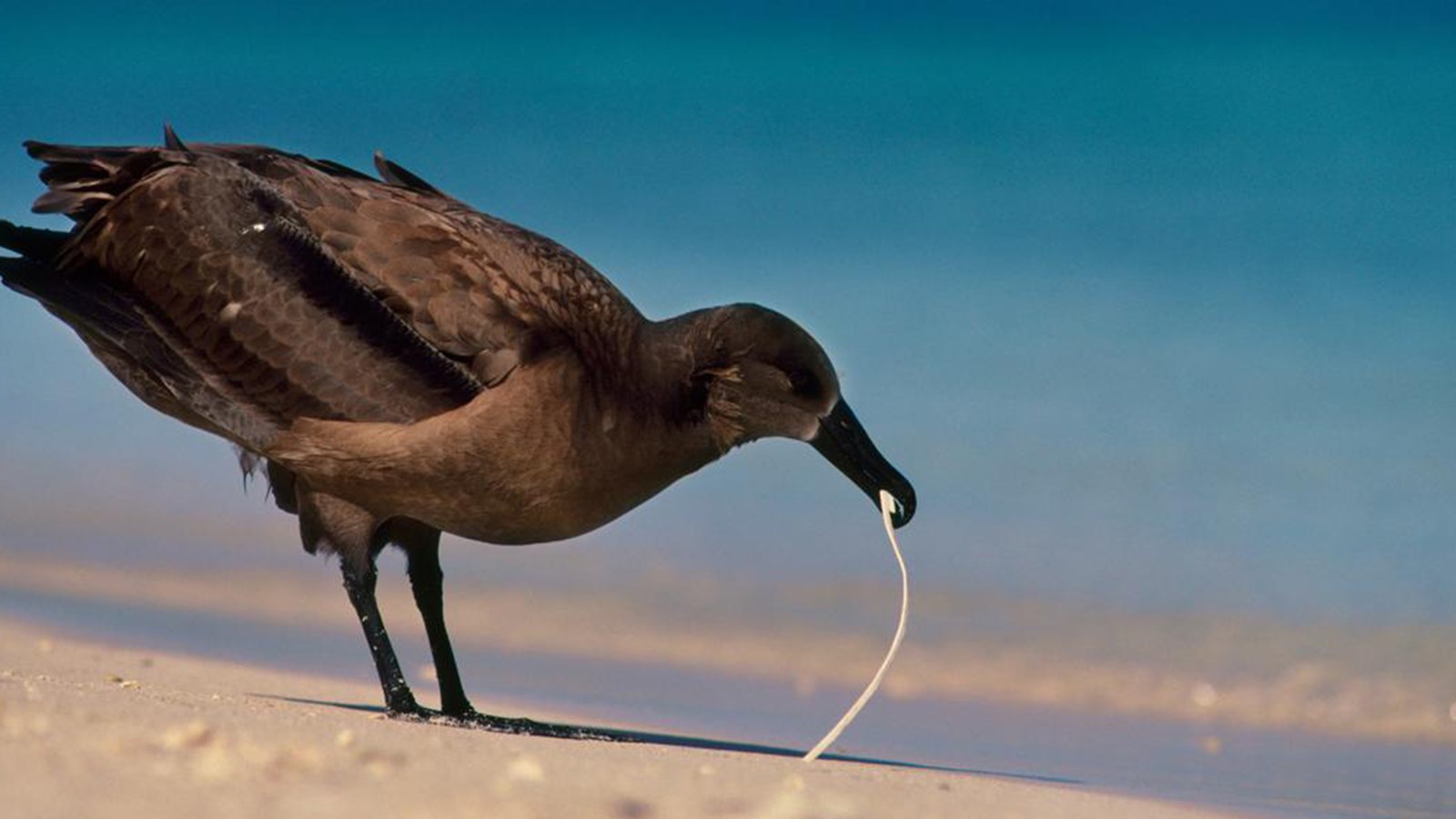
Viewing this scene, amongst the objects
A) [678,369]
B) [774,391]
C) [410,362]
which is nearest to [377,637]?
[410,362]

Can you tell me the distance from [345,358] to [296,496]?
853 millimetres

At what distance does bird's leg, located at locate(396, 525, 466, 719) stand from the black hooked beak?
2.11m

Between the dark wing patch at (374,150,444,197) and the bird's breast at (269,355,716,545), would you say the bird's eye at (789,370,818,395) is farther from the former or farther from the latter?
the dark wing patch at (374,150,444,197)

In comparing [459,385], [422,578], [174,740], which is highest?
[459,385]

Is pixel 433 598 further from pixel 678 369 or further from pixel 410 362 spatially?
pixel 678 369

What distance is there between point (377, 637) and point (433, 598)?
71 centimetres

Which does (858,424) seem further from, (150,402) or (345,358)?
(150,402)

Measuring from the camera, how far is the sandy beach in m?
4.12

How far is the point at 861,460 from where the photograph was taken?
26.7 feet

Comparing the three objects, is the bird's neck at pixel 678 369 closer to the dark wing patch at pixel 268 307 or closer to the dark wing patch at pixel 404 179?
the dark wing patch at pixel 268 307

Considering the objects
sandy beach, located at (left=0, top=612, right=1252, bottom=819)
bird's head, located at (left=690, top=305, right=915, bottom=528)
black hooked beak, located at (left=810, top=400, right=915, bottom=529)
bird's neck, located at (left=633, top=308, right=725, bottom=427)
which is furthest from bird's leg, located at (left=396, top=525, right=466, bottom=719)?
black hooked beak, located at (left=810, top=400, right=915, bottom=529)

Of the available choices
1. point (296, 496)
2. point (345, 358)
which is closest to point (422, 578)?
point (296, 496)

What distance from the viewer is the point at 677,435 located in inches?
317

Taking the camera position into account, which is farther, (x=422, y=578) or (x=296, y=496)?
(x=422, y=578)
